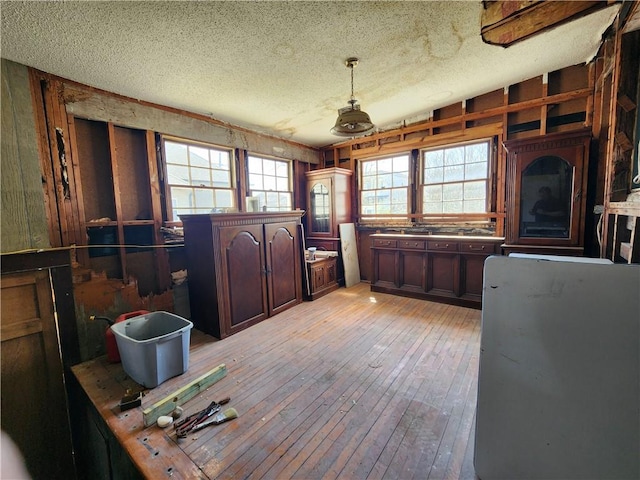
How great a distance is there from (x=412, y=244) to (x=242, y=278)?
8.47 ft

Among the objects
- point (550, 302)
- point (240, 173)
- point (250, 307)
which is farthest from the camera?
point (240, 173)

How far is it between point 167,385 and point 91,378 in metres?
0.72

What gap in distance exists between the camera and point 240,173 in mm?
4238

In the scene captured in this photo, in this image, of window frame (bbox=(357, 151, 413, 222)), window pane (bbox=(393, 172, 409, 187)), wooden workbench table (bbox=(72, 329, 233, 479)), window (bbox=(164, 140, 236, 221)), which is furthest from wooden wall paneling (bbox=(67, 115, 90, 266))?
window pane (bbox=(393, 172, 409, 187))

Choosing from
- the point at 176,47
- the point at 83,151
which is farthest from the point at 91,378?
the point at 176,47

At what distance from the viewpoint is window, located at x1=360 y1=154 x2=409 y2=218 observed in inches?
189

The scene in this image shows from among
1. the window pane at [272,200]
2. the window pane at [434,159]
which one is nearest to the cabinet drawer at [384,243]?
the window pane at [434,159]

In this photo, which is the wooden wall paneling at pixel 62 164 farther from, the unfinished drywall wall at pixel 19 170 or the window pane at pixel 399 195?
the window pane at pixel 399 195

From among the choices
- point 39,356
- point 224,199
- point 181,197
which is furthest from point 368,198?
point 39,356

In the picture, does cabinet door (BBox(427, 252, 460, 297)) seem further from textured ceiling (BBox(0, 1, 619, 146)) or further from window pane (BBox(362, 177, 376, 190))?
textured ceiling (BBox(0, 1, 619, 146))

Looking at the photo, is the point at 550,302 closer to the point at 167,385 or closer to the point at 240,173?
the point at 167,385

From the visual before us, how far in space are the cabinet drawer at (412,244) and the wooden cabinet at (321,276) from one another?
119 centimetres

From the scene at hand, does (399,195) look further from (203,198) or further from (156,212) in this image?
(156,212)

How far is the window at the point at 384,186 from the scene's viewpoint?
15.8 ft
